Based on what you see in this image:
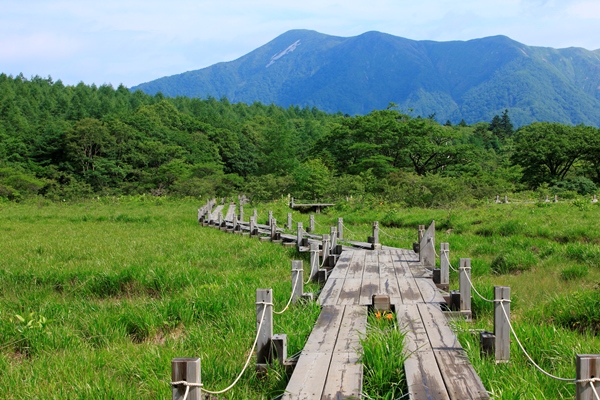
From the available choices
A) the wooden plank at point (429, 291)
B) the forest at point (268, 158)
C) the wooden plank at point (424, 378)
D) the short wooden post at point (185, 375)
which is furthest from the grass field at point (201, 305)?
the forest at point (268, 158)

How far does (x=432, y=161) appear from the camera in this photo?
173 ft

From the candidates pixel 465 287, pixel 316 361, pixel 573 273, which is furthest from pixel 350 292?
pixel 573 273

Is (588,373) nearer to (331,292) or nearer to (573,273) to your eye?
(331,292)

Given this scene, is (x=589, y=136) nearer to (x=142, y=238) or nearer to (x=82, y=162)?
(x=142, y=238)

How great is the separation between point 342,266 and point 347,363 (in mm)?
5627

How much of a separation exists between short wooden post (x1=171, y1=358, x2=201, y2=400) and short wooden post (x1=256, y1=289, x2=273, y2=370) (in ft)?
5.52

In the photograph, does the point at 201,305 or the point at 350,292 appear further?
the point at 350,292

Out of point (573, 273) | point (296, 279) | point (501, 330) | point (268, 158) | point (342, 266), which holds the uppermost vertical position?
point (268, 158)

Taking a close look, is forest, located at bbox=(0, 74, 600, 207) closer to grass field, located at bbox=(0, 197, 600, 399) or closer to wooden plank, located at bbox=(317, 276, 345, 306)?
grass field, located at bbox=(0, 197, 600, 399)

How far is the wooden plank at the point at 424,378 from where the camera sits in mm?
4060

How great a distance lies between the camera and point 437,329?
575 cm

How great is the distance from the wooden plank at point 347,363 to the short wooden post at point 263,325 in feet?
2.22

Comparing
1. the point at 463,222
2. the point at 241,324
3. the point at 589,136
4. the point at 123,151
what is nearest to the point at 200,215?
the point at 463,222

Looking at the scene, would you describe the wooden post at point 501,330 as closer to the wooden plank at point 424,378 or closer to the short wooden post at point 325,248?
the wooden plank at point 424,378
